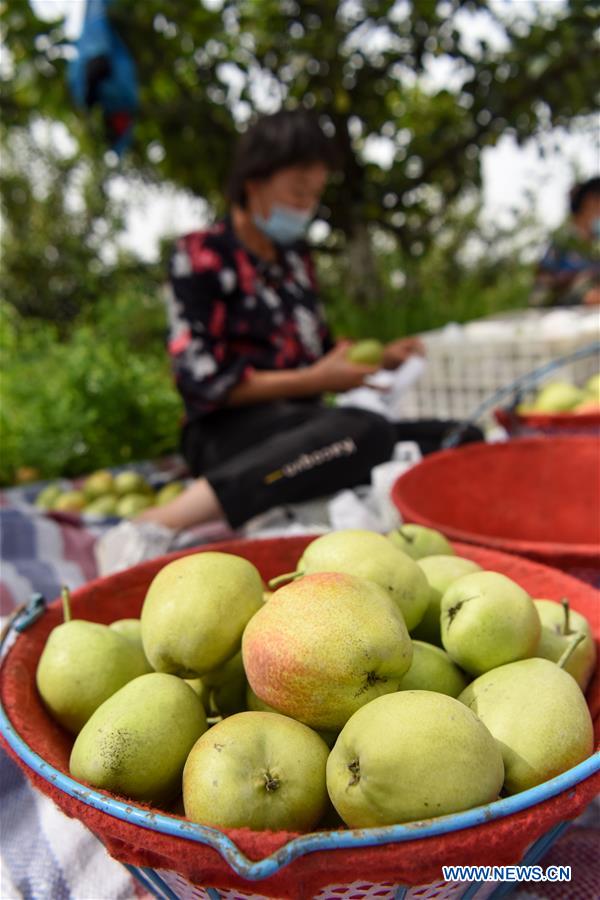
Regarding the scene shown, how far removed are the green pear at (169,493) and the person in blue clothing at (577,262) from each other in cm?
348

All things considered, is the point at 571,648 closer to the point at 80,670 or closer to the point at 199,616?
the point at 199,616

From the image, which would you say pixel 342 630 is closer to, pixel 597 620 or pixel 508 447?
pixel 597 620

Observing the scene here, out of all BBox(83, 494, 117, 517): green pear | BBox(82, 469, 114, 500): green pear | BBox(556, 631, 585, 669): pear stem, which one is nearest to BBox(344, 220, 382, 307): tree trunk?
BBox(82, 469, 114, 500): green pear

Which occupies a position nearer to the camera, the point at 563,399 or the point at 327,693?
the point at 327,693

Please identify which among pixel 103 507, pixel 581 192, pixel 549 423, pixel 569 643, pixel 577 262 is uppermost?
pixel 581 192

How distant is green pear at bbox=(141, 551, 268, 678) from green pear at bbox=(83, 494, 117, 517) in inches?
78.6

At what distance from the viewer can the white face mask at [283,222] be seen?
271 centimetres

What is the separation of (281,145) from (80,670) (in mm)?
2190

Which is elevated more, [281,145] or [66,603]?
[281,145]

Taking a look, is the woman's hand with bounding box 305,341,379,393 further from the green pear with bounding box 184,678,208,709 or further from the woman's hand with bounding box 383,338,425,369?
the green pear with bounding box 184,678,208,709

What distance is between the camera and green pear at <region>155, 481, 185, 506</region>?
298 cm

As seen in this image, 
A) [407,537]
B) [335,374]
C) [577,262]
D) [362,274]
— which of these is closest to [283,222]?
[335,374]

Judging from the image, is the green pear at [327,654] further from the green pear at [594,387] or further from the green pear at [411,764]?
the green pear at [594,387]

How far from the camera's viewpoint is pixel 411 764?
0.65 meters
